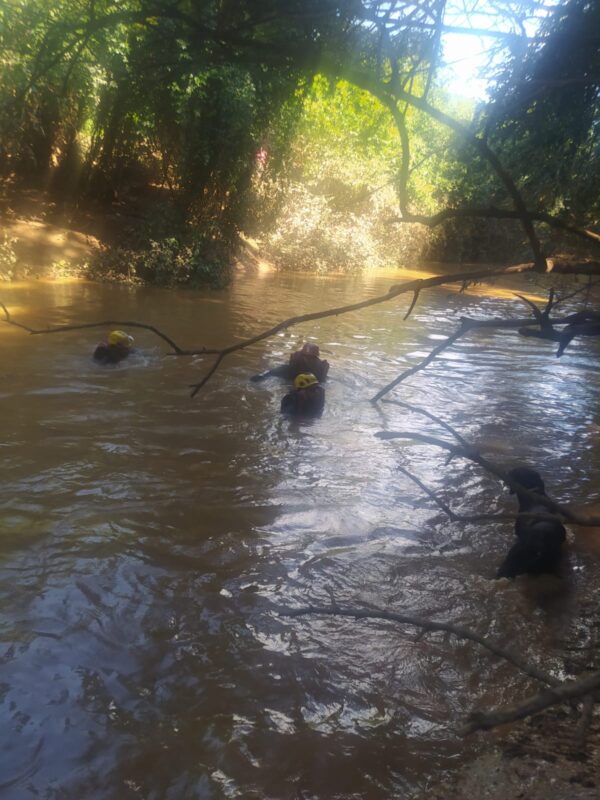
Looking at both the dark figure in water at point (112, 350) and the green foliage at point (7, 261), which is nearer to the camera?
the dark figure in water at point (112, 350)

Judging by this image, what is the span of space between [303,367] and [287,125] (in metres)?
11.1

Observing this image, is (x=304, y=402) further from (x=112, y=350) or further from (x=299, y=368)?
(x=112, y=350)

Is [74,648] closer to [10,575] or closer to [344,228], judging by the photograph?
[10,575]

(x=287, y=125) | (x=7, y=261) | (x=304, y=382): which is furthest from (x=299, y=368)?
(x=287, y=125)

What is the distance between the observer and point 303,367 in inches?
303

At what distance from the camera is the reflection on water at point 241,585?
8.29 ft

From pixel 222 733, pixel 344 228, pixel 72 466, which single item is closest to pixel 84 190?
pixel 344 228

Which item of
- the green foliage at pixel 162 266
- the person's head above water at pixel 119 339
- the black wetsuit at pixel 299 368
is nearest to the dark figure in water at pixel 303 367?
the black wetsuit at pixel 299 368

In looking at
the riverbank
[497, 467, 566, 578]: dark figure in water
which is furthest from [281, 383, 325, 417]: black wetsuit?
the riverbank

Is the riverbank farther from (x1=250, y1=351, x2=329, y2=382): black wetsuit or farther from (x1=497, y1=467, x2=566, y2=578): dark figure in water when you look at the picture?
(x1=250, y1=351, x2=329, y2=382): black wetsuit

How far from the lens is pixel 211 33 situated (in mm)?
2555

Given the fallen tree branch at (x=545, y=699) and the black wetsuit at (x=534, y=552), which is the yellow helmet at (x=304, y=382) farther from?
the fallen tree branch at (x=545, y=699)

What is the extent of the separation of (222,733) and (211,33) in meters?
2.83

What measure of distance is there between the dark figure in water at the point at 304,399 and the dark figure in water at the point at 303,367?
771mm
